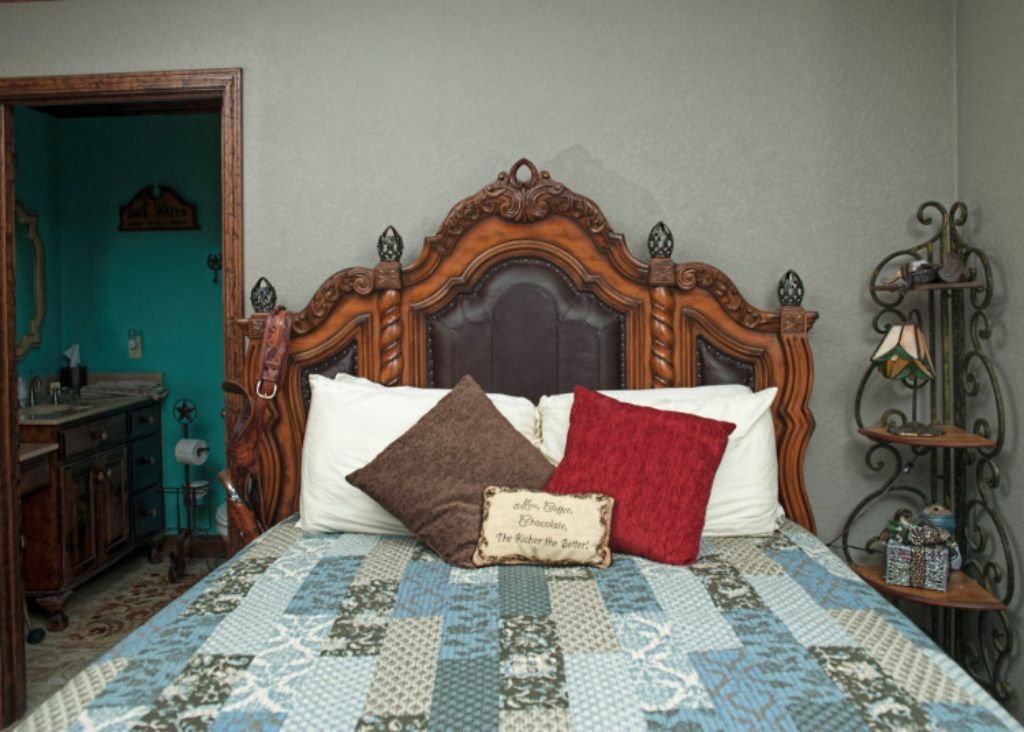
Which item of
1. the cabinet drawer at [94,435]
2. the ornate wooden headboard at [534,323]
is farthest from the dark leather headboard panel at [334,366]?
the cabinet drawer at [94,435]

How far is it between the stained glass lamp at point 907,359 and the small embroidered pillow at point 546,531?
100 cm

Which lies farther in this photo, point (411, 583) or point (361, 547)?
point (361, 547)

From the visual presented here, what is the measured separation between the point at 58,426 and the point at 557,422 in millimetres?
2392

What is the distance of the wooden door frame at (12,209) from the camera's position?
2600mm

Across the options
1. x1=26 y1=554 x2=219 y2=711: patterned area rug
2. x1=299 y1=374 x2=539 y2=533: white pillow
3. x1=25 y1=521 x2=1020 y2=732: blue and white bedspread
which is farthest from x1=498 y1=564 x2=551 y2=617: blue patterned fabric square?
x1=26 y1=554 x2=219 y2=711: patterned area rug

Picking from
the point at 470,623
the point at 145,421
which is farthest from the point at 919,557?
the point at 145,421

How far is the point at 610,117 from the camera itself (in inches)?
104

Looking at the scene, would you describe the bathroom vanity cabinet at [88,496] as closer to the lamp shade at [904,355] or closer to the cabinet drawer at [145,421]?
the cabinet drawer at [145,421]

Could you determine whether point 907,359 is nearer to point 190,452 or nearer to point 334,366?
point 334,366

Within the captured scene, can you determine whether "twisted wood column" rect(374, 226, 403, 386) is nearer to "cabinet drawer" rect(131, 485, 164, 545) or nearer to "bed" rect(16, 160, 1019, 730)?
"bed" rect(16, 160, 1019, 730)

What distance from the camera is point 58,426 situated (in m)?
3.46

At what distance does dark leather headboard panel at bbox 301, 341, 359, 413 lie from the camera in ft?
8.62

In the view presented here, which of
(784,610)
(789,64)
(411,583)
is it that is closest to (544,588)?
(411,583)

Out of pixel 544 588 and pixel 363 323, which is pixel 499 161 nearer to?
pixel 363 323
